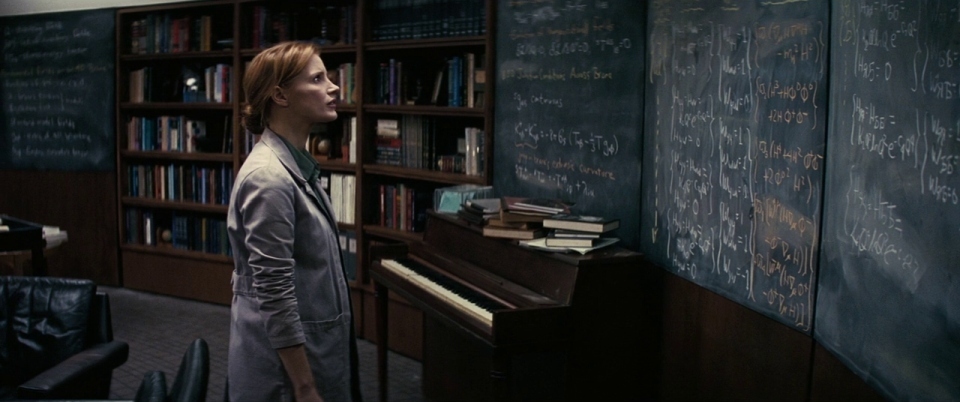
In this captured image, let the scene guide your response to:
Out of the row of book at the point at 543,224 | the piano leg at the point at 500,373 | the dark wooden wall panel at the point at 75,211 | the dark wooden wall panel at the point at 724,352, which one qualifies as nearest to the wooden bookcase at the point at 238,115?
the dark wooden wall panel at the point at 75,211

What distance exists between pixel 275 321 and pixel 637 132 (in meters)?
1.98

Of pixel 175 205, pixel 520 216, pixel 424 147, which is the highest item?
pixel 424 147

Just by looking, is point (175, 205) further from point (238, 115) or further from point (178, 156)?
point (238, 115)

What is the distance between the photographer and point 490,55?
14.5ft

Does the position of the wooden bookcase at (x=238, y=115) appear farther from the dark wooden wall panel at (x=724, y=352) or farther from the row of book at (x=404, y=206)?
the dark wooden wall panel at (x=724, y=352)

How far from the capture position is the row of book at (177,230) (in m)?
6.17

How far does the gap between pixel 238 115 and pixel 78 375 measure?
3.05 metres

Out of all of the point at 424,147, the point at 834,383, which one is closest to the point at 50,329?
the point at 424,147

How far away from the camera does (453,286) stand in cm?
355

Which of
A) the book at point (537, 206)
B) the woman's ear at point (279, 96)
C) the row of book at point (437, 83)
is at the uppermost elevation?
the row of book at point (437, 83)

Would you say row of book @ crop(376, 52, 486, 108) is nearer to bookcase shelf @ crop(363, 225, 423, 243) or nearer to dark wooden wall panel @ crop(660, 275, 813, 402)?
bookcase shelf @ crop(363, 225, 423, 243)

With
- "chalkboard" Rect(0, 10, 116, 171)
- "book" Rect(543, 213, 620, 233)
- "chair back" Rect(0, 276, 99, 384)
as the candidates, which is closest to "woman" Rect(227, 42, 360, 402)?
"book" Rect(543, 213, 620, 233)

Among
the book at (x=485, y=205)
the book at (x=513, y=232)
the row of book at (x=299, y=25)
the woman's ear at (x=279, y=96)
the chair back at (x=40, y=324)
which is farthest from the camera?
the row of book at (x=299, y=25)

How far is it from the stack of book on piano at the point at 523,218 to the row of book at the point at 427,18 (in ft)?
4.21
